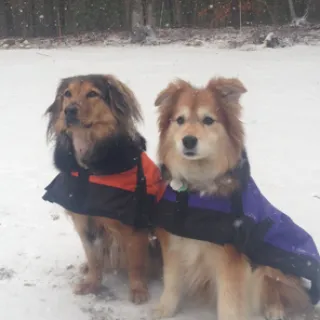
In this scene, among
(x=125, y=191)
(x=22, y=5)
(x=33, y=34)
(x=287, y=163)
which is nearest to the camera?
(x=125, y=191)

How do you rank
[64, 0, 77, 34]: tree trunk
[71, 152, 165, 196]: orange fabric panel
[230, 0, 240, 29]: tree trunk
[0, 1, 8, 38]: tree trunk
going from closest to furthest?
[71, 152, 165, 196]: orange fabric panel
[230, 0, 240, 29]: tree trunk
[0, 1, 8, 38]: tree trunk
[64, 0, 77, 34]: tree trunk

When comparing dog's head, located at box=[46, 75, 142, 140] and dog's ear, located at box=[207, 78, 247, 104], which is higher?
dog's ear, located at box=[207, 78, 247, 104]

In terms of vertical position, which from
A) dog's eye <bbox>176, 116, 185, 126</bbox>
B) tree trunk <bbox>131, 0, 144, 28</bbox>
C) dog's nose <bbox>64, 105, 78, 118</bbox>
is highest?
dog's eye <bbox>176, 116, 185, 126</bbox>

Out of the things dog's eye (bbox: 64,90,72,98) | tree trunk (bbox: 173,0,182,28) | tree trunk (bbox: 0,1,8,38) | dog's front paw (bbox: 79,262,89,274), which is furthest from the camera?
tree trunk (bbox: 173,0,182,28)

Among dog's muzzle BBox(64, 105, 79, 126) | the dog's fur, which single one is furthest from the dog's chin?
dog's muzzle BBox(64, 105, 79, 126)

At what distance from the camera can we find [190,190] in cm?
345

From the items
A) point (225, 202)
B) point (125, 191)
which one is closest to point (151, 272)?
point (125, 191)

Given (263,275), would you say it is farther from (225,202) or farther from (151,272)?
(151,272)

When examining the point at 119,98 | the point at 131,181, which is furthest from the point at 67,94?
the point at 131,181

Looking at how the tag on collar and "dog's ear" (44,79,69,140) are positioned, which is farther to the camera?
"dog's ear" (44,79,69,140)

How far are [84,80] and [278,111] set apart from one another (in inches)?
240

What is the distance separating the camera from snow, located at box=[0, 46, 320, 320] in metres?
3.99

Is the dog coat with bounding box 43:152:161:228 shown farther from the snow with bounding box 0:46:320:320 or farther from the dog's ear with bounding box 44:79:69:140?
the snow with bounding box 0:46:320:320

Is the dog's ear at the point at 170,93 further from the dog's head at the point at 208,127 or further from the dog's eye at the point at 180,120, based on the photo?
the dog's eye at the point at 180,120
